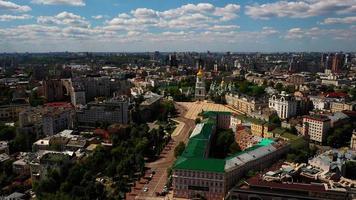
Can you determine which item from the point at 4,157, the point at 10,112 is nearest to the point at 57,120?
Result: the point at 4,157

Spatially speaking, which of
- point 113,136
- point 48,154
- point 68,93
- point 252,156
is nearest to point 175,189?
point 252,156

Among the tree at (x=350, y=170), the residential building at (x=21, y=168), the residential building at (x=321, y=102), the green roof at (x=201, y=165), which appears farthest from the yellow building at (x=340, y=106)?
the residential building at (x=21, y=168)

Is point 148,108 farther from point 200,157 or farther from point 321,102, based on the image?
point 321,102

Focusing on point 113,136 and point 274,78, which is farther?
point 274,78

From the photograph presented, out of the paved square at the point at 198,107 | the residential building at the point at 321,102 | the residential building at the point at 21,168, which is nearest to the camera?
the residential building at the point at 21,168

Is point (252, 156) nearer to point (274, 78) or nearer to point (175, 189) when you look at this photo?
point (175, 189)

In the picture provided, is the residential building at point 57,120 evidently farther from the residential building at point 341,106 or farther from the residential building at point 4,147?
the residential building at point 341,106

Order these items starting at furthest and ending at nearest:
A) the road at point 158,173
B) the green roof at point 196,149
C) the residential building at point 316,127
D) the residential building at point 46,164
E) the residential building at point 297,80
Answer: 1. the residential building at point 297,80
2. the residential building at point 316,127
3. the green roof at point 196,149
4. the residential building at point 46,164
5. the road at point 158,173
